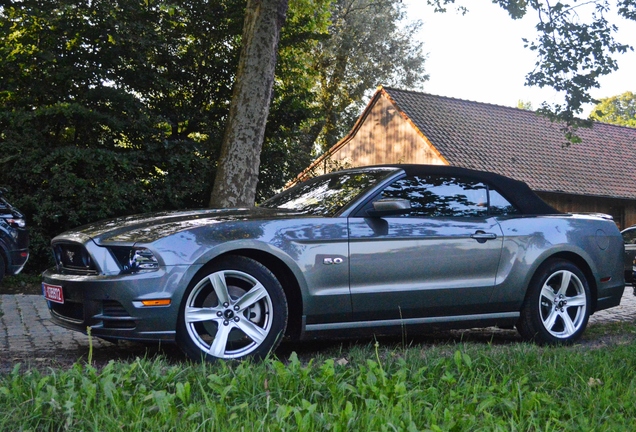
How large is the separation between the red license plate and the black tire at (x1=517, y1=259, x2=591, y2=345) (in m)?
3.76

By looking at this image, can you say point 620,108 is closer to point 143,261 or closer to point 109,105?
point 109,105

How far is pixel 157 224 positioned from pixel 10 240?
564 cm

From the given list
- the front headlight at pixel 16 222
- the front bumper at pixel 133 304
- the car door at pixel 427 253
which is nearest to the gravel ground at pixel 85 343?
the front bumper at pixel 133 304

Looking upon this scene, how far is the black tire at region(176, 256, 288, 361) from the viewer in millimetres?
5285

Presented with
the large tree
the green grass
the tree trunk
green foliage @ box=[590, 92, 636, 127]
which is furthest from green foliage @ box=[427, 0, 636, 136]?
green foliage @ box=[590, 92, 636, 127]

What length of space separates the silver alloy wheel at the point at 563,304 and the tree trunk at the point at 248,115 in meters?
6.16

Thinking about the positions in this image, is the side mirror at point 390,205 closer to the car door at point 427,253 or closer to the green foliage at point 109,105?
the car door at point 427,253

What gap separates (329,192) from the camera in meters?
6.50

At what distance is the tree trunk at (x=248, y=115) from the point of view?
39.8 feet

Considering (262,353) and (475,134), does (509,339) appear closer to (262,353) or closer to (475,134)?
(262,353)

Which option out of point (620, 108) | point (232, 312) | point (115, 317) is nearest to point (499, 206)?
point (232, 312)

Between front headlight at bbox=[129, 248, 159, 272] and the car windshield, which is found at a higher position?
the car windshield

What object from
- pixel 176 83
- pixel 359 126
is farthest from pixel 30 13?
pixel 359 126

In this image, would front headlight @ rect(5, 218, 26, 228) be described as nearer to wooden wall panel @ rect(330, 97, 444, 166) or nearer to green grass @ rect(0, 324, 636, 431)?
green grass @ rect(0, 324, 636, 431)
